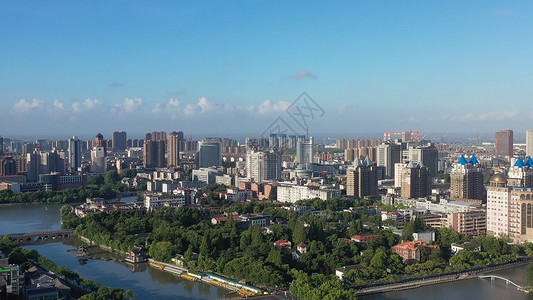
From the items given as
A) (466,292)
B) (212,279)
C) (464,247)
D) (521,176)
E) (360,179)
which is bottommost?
(466,292)

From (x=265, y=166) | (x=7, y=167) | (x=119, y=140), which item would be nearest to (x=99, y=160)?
(x=7, y=167)

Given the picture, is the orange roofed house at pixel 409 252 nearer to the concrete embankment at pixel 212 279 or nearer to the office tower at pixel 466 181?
the concrete embankment at pixel 212 279

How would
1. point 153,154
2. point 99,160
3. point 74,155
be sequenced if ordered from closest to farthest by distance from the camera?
point 74,155
point 99,160
point 153,154

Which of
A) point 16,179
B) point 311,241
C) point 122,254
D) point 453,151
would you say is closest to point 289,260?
point 311,241

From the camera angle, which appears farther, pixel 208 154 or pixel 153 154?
pixel 153 154

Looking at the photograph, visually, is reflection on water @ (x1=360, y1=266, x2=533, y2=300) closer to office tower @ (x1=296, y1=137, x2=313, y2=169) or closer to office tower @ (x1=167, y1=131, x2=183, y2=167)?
office tower @ (x1=296, y1=137, x2=313, y2=169)

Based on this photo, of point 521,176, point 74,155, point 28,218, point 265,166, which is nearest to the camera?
point 521,176

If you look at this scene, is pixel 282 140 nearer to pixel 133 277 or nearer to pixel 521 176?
pixel 521 176

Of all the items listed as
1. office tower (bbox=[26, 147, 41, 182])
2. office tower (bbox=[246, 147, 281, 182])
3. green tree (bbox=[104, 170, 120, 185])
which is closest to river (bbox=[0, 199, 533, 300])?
office tower (bbox=[246, 147, 281, 182])
